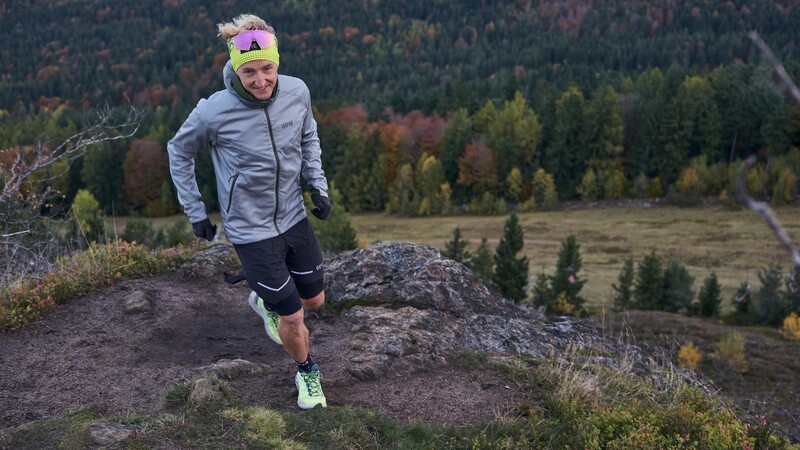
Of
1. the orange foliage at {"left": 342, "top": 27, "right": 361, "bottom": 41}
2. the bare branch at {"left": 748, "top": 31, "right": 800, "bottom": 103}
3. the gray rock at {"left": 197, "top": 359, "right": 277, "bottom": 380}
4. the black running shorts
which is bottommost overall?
the orange foliage at {"left": 342, "top": 27, "right": 361, "bottom": 41}

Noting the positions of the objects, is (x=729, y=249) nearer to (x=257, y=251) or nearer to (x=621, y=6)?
(x=257, y=251)

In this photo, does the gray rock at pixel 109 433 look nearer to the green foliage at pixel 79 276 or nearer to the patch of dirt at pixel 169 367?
the patch of dirt at pixel 169 367

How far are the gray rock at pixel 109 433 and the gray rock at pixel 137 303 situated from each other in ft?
8.67

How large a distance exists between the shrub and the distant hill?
67.2 m

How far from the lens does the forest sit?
77.8 metres

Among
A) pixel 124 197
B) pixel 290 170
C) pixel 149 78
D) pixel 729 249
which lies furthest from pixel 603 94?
pixel 149 78

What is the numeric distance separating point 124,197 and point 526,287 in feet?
169

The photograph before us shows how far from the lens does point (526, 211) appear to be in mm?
77562

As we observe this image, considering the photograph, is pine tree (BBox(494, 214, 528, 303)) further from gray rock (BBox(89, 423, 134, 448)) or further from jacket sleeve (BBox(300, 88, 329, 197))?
gray rock (BBox(89, 423, 134, 448))

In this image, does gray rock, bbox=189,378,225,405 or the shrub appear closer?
gray rock, bbox=189,378,225,405

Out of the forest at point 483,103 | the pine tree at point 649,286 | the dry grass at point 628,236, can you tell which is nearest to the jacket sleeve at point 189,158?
the forest at point 483,103

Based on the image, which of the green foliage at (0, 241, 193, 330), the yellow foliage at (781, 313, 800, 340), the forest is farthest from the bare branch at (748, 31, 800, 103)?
the yellow foliage at (781, 313, 800, 340)

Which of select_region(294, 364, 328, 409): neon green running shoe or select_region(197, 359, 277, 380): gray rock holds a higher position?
select_region(294, 364, 328, 409): neon green running shoe

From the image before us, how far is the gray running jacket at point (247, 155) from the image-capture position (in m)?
4.80
